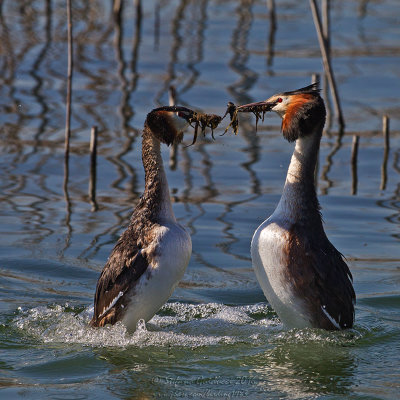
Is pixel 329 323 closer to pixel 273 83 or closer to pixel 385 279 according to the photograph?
pixel 385 279

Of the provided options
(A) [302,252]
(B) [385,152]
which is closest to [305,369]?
(A) [302,252]

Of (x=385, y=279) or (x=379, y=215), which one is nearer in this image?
(x=385, y=279)

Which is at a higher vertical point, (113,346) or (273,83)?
(273,83)

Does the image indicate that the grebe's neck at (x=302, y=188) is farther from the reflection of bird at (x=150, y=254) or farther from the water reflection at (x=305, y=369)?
the water reflection at (x=305, y=369)

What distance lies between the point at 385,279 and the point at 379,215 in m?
1.53

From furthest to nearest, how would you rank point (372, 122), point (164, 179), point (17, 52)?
point (17, 52) < point (372, 122) < point (164, 179)

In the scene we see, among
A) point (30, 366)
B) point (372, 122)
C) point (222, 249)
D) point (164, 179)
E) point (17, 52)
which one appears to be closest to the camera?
point (30, 366)

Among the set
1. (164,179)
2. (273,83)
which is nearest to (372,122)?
(273,83)

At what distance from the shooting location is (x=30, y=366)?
6.61m

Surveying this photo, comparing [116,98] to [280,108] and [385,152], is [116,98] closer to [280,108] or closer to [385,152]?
[385,152]

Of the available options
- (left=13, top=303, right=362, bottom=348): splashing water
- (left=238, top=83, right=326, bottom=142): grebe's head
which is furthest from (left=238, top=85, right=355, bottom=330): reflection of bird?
(left=13, top=303, right=362, bottom=348): splashing water

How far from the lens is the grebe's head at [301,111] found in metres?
6.98

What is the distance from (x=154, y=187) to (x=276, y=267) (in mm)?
1126

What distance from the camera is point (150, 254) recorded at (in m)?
6.93
